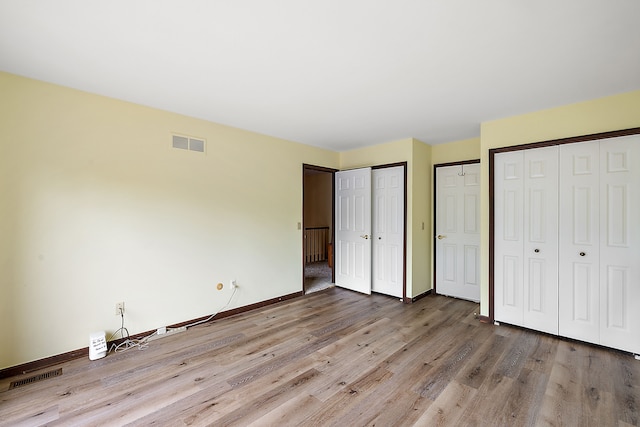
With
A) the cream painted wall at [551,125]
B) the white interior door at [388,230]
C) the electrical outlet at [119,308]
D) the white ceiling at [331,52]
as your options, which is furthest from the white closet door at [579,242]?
the electrical outlet at [119,308]

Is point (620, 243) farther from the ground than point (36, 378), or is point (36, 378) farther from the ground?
point (620, 243)

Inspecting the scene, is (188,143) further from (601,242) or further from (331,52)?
(601,242)

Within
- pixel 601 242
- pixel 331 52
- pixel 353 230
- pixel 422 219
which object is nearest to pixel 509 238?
pixel 601 242

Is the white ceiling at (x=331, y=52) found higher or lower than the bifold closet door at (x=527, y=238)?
higher

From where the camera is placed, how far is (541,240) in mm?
3006

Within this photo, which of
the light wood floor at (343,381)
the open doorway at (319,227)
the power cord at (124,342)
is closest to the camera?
the light wood floor at (343,381)

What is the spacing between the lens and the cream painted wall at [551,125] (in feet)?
8.52

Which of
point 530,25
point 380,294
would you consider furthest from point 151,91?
point 380,294

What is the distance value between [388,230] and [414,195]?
689mm

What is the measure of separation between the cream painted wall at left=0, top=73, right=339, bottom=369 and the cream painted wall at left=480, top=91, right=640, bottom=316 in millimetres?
2910

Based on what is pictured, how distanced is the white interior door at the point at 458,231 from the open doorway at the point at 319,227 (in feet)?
6.82

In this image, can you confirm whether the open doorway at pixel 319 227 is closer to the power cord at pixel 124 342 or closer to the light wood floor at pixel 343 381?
the light wood floor at pixel 343 381

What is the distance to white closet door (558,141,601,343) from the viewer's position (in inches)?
106

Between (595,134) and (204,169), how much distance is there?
4.20m
